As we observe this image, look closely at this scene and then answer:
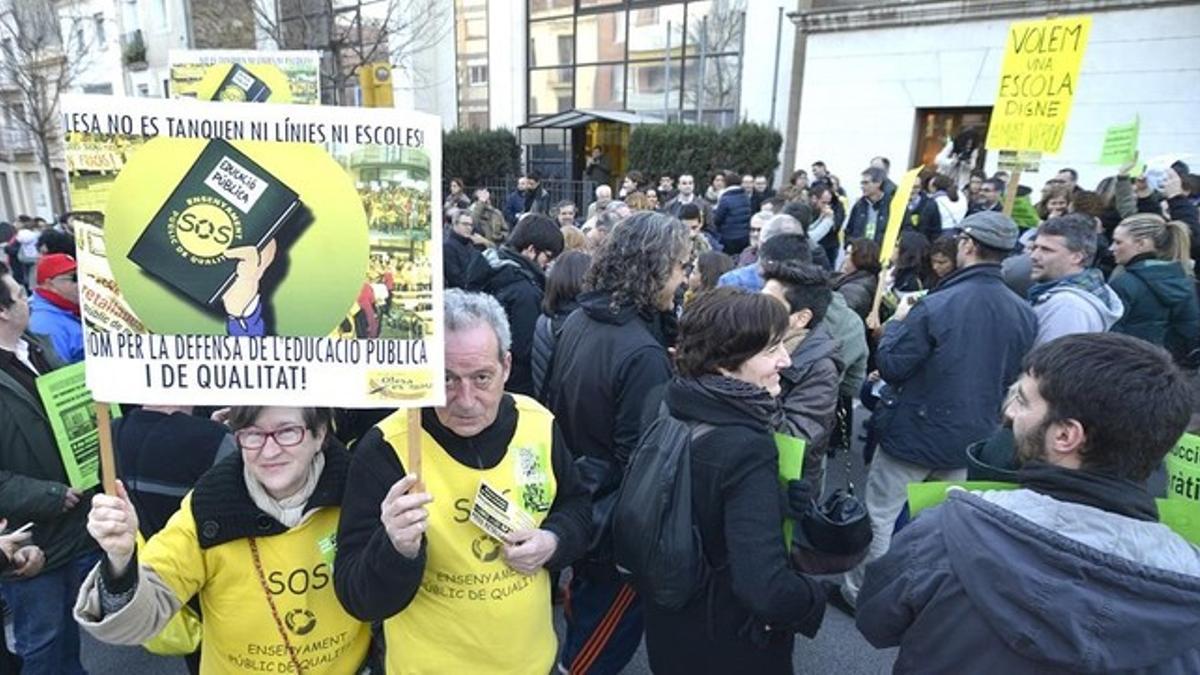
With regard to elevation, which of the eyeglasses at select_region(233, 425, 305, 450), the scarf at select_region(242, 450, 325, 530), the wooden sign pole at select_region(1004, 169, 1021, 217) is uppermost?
the wooden sign pole at select_region(1004, 169, 1021, 217)

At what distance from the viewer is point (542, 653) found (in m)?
2.01

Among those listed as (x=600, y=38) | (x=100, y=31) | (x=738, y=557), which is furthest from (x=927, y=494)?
(x=100, y=31)

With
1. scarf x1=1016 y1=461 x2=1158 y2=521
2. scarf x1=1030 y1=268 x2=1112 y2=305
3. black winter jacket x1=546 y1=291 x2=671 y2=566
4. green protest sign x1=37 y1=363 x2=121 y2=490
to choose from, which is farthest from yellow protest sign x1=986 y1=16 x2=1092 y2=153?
green protest sign x1=37 y1=363 x2=121 y2=490

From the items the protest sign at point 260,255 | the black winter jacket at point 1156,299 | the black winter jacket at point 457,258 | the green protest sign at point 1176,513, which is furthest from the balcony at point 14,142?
the green protest sign at point 1176,513

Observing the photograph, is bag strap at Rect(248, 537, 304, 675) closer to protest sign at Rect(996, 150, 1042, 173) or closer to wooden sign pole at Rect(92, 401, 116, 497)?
wooden sign pole at Rect(92, 401, 116, 497)

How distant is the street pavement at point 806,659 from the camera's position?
10.7 ft

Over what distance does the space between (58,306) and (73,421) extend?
6.11 feet

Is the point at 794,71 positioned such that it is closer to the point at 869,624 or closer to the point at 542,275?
the point at 542,275

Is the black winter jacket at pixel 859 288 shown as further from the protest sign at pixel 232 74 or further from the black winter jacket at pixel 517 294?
the protest sign at pixel 232 74

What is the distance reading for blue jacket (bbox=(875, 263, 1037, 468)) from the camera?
3.18 m

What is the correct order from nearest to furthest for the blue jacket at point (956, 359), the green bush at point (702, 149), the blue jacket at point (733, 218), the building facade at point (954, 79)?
the blue jacket at point (956, 359), the blue jacket at point (733, 218), the building facade at point (954, 79), the green bush at point (702, 149)

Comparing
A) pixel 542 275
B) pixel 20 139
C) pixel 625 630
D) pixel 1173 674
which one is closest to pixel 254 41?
pixel 20 139

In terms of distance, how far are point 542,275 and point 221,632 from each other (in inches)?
120

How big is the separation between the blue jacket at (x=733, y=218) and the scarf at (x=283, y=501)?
7.48 meters
